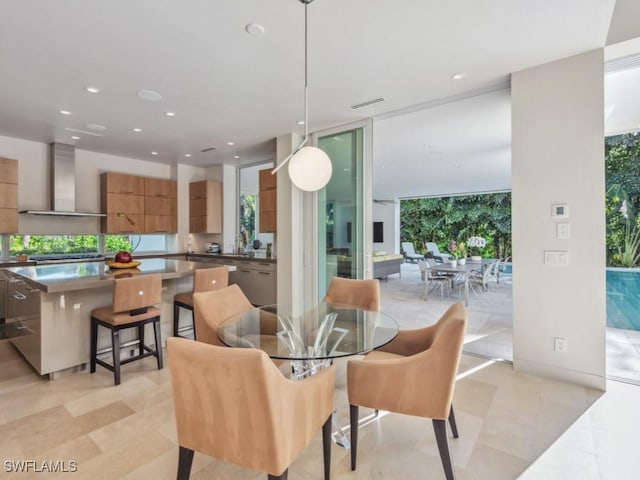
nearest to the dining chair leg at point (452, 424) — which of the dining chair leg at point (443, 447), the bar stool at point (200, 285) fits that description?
the dining chair leg at point (443, 447)

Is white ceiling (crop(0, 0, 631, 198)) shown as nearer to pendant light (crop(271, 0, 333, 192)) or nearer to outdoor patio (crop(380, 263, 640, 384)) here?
pendant light (crop(271, 0, 333, 192))

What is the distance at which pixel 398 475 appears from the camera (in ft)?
5.57

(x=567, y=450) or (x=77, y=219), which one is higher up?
(x=77, y=219)

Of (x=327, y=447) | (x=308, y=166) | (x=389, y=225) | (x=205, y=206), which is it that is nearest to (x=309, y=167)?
(x=308, y=166)

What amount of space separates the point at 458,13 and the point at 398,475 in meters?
2.75

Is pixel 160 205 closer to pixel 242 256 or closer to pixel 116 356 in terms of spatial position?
pixel 242 256

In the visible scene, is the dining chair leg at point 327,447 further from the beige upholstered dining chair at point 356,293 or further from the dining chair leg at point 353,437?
the beige upholstered dining chair at point 356,293

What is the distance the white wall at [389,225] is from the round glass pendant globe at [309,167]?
34.8 feet

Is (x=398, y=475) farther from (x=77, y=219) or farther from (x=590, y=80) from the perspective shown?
(x=77, y=219)

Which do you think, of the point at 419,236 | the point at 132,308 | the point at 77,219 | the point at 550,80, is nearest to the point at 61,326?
the point at 132,308

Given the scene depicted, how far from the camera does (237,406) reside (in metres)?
1.22

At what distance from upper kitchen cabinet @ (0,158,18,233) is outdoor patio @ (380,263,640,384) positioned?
5.54 metres

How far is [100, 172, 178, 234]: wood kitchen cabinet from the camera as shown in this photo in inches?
219

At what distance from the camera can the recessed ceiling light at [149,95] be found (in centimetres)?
328
